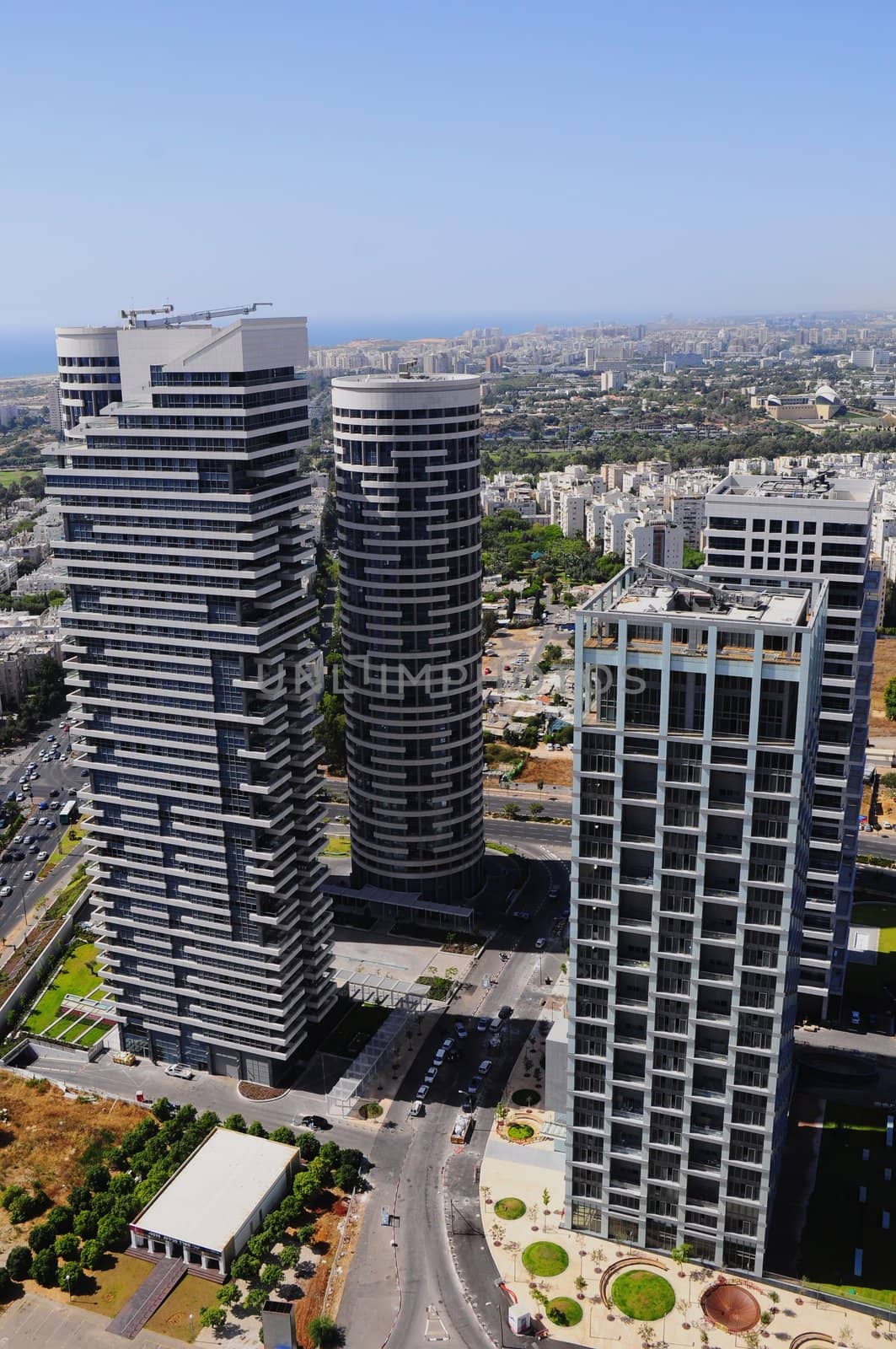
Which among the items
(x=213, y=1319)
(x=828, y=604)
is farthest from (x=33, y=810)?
(x=828, y=604)

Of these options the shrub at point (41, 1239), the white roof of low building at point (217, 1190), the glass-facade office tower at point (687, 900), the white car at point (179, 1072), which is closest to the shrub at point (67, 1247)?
the shrub at point (41, 1239)

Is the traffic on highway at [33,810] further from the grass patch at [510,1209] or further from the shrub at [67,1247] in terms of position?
the grass patch at [510,1209]

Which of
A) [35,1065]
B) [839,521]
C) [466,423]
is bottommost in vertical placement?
[35,1065]

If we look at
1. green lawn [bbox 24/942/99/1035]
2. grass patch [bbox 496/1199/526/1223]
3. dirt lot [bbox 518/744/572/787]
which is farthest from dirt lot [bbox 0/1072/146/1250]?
dirt lot [bbox 518/744/572/787]

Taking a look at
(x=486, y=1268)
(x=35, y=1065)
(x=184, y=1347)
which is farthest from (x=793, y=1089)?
(x=35, y=1065)

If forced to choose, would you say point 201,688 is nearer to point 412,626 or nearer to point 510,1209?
point 412,626

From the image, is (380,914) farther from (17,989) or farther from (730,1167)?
(730,1167)
